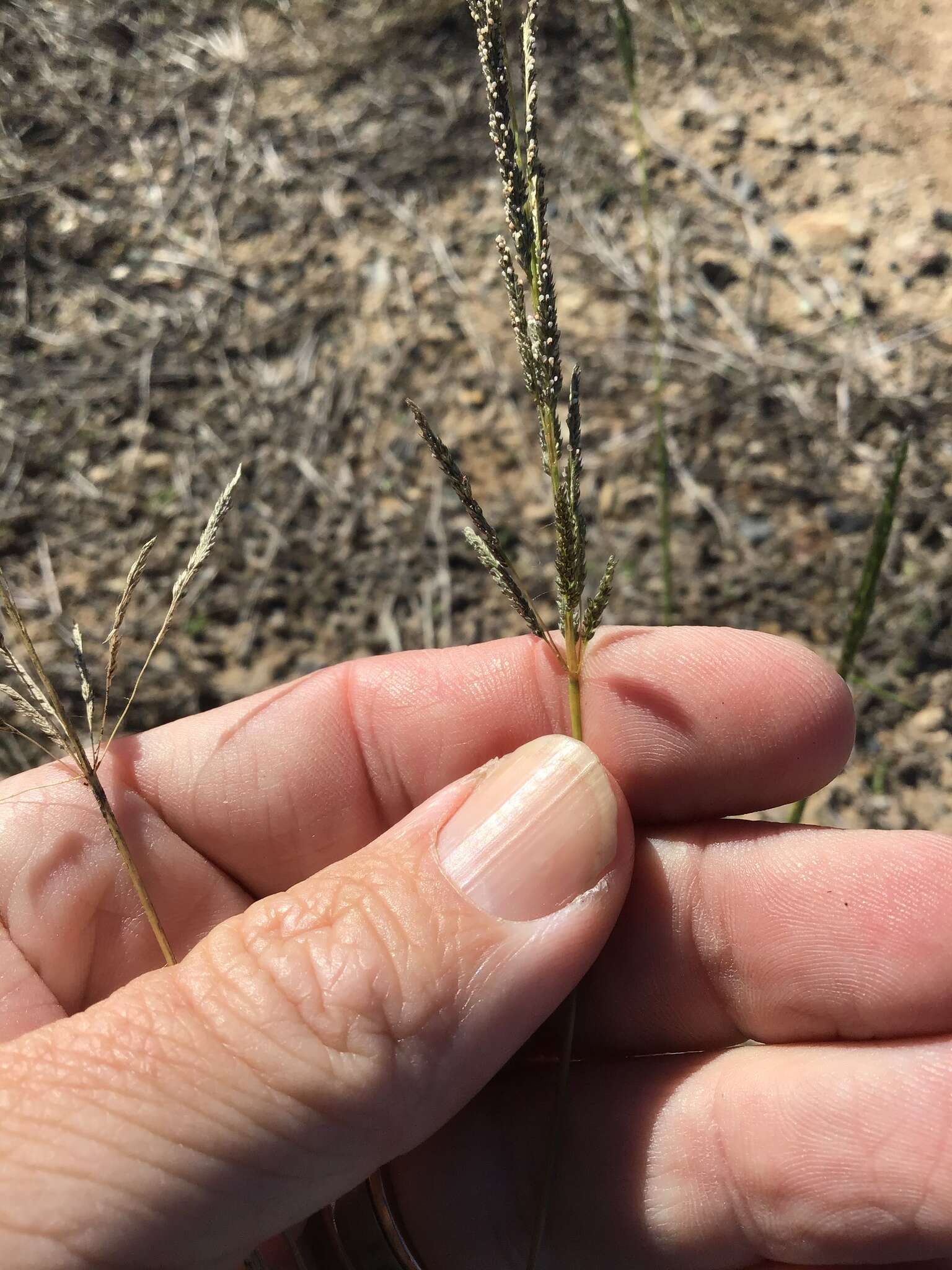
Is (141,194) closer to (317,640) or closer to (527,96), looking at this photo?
(317,640)

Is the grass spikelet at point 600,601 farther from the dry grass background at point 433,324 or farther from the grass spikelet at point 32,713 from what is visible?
the dry grass background at point 433,324

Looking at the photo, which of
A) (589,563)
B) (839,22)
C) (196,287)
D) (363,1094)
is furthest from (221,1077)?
(839,22)

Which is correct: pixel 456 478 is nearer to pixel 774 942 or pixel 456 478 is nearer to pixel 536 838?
pixel 536 838

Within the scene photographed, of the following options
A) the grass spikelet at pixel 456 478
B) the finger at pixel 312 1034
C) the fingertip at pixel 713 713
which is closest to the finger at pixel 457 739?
the fingertip at pixel 713 713

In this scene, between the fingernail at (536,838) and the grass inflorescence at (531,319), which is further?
the fingernail at (536,838)

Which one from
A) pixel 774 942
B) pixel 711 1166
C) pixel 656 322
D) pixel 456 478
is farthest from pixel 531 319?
pixel 656 322

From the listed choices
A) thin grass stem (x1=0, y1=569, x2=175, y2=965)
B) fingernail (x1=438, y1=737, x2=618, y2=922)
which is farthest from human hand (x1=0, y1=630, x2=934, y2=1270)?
thin grass stem (x1=0, y1=569, x2=175, y2=965)
